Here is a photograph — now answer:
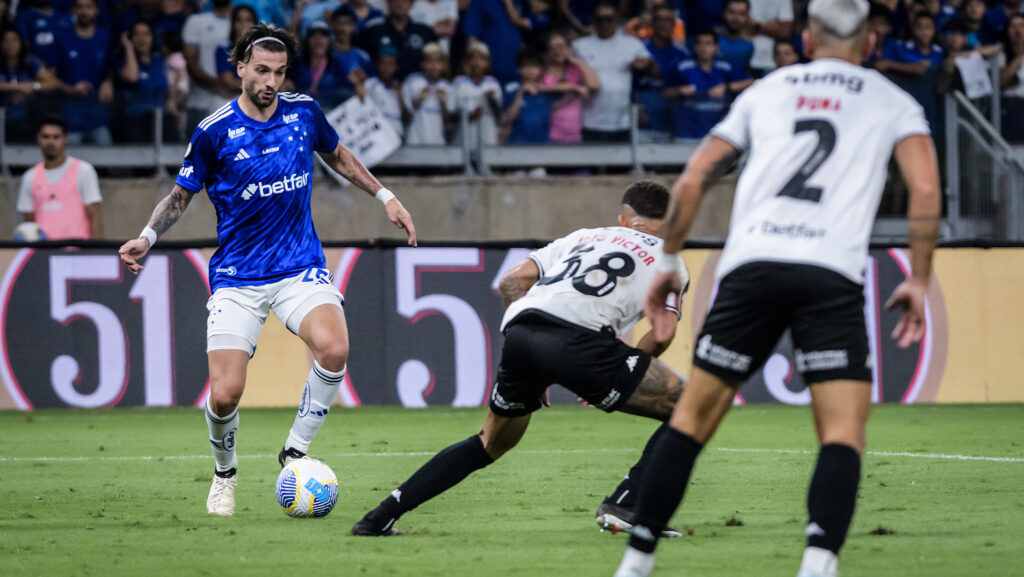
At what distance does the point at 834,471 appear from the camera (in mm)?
4387

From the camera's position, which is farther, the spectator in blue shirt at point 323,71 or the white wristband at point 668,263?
the spectator in blue shirt at point 323,71

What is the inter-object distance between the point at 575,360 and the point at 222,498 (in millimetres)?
2203

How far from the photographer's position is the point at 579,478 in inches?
325

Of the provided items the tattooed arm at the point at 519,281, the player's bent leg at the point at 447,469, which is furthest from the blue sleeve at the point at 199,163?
the player's bent leg at the point at 447,469

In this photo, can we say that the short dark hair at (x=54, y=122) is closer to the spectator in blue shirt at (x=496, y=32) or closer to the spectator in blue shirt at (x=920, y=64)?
the spectator in blue shirt at (x=496, y=32)

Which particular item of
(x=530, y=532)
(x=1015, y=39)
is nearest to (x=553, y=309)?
(x=530, y=532)

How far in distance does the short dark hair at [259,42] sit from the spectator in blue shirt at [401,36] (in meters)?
7.42

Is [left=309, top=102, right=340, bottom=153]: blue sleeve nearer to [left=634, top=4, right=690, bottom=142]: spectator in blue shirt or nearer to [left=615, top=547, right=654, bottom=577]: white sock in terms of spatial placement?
[left=615, top=547, right=654, bottom=577]: white sock

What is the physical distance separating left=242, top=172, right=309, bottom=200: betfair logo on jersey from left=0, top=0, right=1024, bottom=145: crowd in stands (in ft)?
23.0

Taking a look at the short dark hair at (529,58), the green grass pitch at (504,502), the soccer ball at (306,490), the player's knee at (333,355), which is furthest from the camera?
the short dark hair at (529,58)

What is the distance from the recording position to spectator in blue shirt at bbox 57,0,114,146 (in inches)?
563

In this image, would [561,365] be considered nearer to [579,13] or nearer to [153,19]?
[153,19]

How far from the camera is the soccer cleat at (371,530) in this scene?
6.03 metres

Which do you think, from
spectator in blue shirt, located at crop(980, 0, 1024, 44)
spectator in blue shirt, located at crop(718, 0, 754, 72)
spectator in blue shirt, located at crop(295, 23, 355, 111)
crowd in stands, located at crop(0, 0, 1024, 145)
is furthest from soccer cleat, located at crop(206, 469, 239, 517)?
spectator in blue shirt, located at crop(980, 0, 1024, 44)
